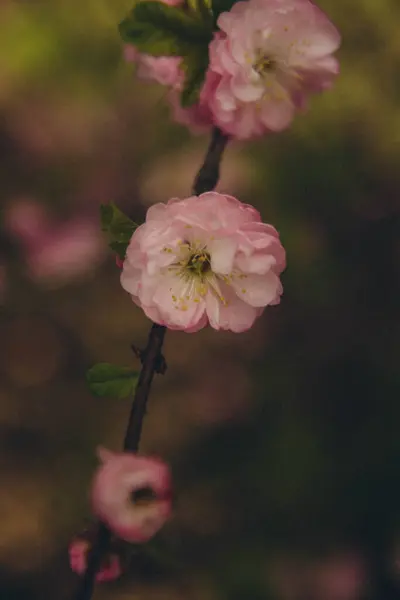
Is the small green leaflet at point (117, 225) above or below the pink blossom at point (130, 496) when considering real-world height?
above

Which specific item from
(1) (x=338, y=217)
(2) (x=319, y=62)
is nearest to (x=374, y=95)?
(1) (x=338, y=217)

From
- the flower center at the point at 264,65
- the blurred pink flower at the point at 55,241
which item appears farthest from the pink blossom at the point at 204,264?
the blurred pink flower at the point at 55,241

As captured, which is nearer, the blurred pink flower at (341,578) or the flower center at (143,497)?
the flower center at (143,497)

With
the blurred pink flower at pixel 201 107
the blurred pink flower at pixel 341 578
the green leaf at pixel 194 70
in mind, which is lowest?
the blurred pink flower at pixel 341 578

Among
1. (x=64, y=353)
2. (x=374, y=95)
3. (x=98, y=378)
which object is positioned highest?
(x=374, y=95)

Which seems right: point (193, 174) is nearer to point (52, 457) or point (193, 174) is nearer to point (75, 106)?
point (75, 106)

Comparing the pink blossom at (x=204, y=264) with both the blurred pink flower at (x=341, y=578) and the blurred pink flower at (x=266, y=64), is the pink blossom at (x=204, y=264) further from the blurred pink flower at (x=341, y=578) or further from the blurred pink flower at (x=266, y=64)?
the blurred pink flower at (x=341, y=578)

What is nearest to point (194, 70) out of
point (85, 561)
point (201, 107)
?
point (201, 107)
